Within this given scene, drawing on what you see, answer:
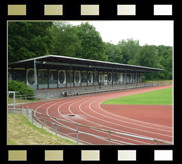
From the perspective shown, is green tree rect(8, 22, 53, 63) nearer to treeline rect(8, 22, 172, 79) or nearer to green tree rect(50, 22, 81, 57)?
treeline rect(8, 22, 172, 79)

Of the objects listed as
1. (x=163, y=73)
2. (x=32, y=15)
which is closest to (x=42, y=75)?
(x=32, y=15)

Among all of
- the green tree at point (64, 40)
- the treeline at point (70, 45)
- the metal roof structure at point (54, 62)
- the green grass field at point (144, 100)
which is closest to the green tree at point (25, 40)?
the treeline at point (70, 45)

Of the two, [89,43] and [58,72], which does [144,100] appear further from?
[89,43]

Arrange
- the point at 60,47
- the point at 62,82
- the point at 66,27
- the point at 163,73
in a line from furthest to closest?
the point at 163,73 → the point at 66,27 → the point at 60,47 → the point at 62,82

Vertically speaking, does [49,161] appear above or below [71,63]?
below

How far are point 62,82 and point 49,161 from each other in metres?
33.3

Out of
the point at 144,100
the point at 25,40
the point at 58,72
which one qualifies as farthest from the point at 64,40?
the point at 144,100

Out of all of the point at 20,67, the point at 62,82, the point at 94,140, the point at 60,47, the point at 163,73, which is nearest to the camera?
the point at 94,140

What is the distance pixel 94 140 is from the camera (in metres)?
9.00

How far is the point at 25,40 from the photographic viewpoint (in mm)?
27969

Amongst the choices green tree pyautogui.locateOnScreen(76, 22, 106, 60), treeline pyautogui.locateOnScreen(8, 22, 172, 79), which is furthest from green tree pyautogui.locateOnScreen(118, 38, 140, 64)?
green tree pyautogui.locateOnScreen(76, 22, 106, 60)

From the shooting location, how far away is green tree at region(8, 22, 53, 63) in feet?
87.6

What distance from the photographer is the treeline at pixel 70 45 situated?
89.9 feet
